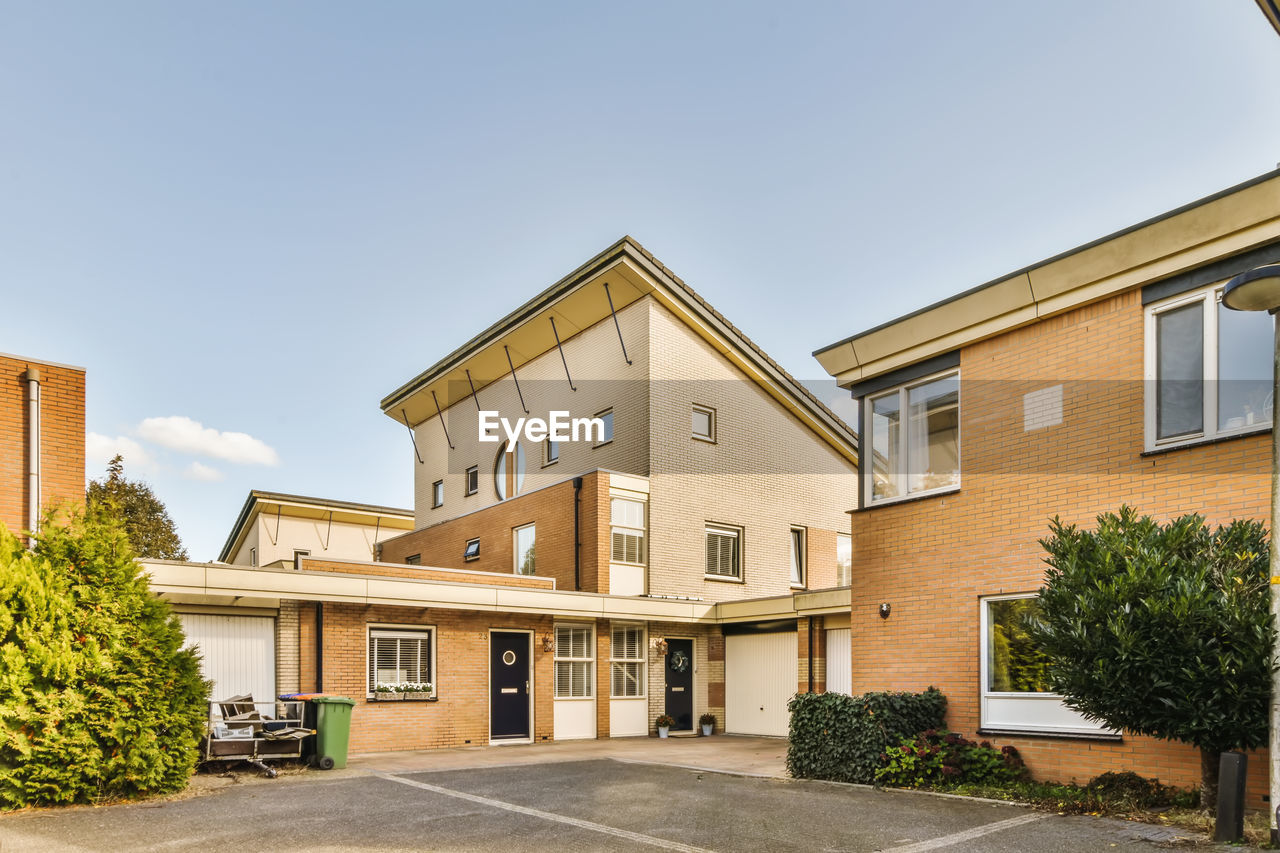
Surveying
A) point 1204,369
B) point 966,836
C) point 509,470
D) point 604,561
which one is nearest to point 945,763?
point 966,836

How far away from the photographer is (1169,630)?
7.01 m

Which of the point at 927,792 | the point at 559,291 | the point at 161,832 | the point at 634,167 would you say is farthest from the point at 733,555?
the point at 161,832

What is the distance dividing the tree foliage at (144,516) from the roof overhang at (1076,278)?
33036 millimetres

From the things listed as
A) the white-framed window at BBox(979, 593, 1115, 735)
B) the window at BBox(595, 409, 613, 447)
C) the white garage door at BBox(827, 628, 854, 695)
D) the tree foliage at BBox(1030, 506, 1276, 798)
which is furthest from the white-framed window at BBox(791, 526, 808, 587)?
the tree foliage at BBox(1030, 506, 1276, 798)

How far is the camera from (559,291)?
72.8 feet

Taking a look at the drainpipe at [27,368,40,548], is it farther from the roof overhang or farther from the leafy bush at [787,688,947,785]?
the roof overhang

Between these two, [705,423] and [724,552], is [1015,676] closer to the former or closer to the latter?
[724,552]

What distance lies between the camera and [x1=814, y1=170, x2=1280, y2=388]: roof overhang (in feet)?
27.9

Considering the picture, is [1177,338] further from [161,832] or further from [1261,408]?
[161,832]

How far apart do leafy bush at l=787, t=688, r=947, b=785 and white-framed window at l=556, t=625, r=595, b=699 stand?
25.1 feet

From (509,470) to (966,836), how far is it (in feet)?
62.8

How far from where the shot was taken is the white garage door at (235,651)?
549 inches

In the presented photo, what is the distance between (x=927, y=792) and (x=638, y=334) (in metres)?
13.0

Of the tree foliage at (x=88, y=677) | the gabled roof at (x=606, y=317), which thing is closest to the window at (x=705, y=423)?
the gabled roof at (x=606, y=317)
